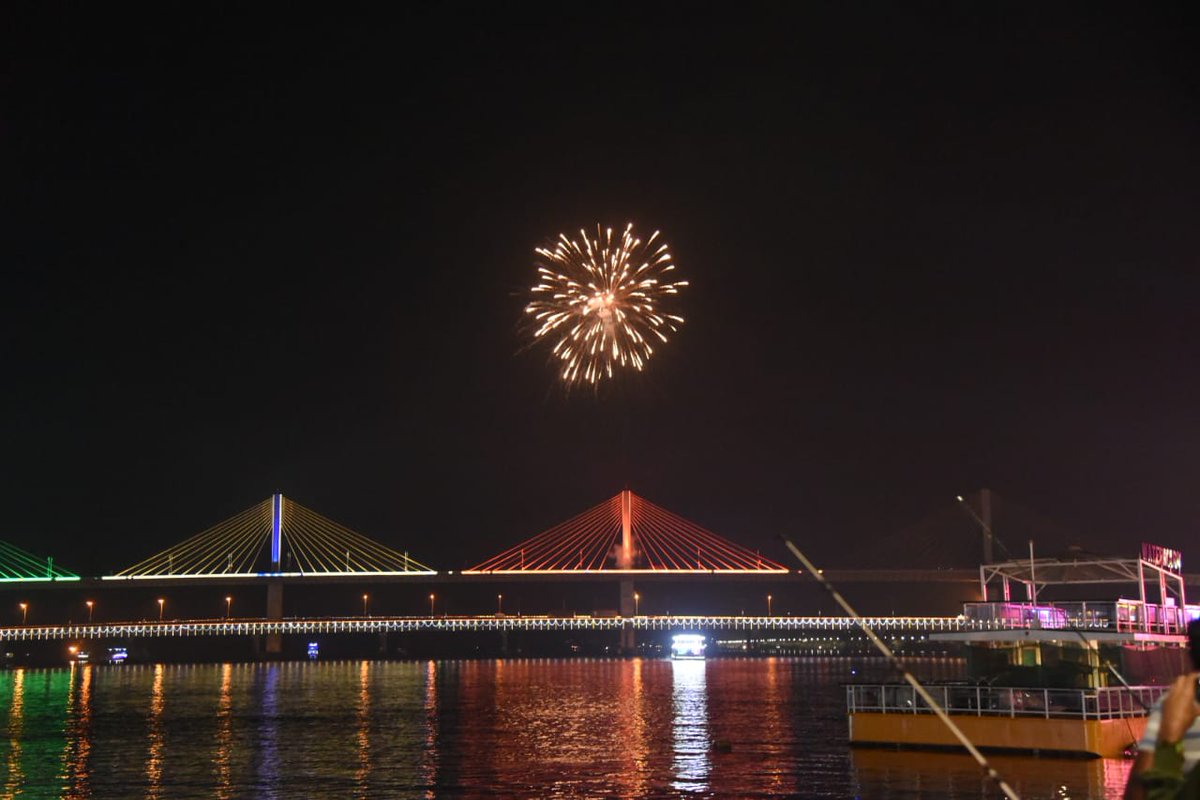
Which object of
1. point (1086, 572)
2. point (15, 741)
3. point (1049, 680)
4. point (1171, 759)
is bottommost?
point (15, 741)

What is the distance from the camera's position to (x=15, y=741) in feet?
147

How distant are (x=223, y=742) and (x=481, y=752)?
32.0 feet

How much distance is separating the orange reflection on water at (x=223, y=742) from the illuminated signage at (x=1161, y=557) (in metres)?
23.4

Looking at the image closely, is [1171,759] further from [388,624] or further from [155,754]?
[388,624]

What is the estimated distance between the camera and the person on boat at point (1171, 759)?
5523 millimetres

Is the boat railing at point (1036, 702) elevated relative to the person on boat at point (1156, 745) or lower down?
lower down

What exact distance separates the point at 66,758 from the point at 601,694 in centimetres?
3942

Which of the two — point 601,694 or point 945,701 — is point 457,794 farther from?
point 601,694

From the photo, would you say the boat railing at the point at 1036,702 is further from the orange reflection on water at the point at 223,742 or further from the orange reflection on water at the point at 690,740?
the orange reflection on water at the point at 223,742

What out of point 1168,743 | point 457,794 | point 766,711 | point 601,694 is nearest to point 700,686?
point 601,694

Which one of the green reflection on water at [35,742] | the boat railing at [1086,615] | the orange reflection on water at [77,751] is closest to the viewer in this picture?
the orange reflection on water at [77,751]

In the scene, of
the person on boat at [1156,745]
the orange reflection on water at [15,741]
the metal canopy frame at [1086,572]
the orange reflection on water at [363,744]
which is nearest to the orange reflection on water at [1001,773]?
the metal canopy frame at [1086,572]

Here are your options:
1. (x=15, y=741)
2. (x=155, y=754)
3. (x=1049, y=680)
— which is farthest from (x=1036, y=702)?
(x=15, y=741)

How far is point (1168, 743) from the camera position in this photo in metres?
5.55
